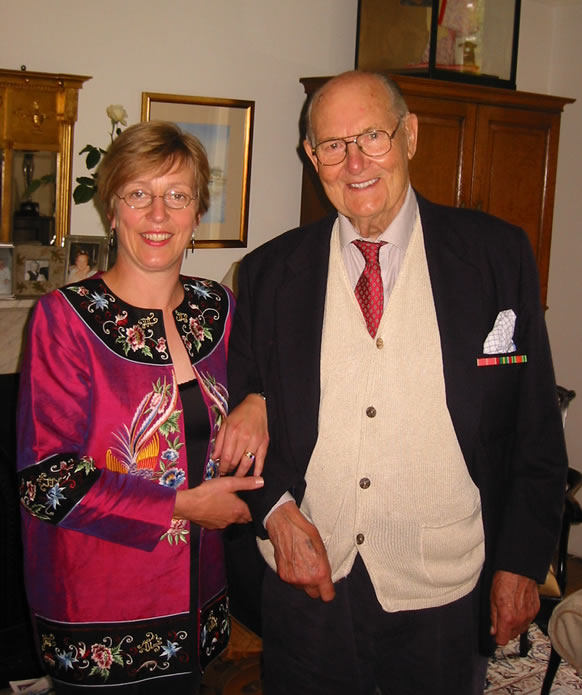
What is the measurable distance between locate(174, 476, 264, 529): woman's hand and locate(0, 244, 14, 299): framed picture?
4.92 feet

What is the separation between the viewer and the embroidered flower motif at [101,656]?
154 cm

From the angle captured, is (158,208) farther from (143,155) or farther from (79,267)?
(79,267)

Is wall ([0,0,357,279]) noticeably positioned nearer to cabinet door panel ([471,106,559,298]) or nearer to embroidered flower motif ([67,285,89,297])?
cabinet door panel ([471,106,559,298])

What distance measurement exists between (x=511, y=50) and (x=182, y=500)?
8.56 feet

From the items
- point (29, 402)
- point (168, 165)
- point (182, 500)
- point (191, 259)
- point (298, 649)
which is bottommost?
point (298, 649)

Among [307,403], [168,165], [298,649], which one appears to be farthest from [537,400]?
[168,165]

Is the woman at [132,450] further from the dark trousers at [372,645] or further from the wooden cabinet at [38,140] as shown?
the wooden cabinet at [38,140]

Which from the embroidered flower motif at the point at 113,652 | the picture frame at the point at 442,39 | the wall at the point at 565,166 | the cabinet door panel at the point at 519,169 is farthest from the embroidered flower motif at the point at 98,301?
the wall at the point at 565,166

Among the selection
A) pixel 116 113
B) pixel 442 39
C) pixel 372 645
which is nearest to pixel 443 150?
pixel 442 39

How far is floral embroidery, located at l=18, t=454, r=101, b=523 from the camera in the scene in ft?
4.76

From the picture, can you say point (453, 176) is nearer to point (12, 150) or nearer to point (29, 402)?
point (12, 150)

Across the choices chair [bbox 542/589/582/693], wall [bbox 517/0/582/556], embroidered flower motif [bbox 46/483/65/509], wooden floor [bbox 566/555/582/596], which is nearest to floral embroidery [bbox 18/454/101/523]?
embroidered flower motif [bbox 46/483/65/509]

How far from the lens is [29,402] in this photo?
4.84ft

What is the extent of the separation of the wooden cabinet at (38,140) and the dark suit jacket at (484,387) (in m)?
1.55
